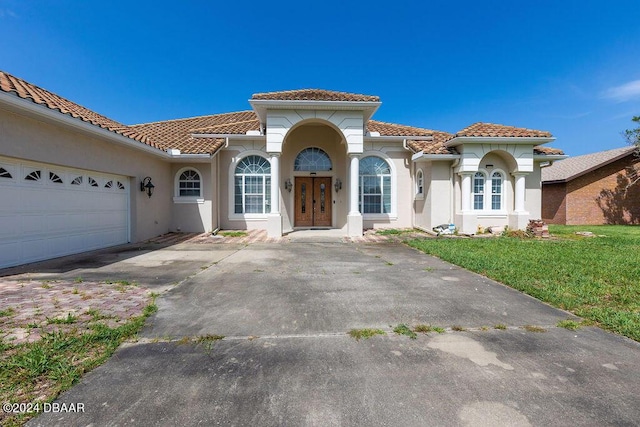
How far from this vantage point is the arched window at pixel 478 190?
12.2 metres

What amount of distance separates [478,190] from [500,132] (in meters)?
2.44

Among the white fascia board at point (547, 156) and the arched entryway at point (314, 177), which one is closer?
the white fascia board at point (547, 156)

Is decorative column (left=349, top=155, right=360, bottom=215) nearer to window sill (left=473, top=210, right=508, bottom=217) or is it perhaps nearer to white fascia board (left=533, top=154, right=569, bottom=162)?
window sill (left=473, top=210, right=508, bottom=217)

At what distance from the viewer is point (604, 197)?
1734cm

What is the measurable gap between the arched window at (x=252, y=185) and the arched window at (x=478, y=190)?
352 inches

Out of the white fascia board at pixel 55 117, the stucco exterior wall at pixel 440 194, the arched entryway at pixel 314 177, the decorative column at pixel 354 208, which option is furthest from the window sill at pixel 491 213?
the white fascia board at pixel 55 117

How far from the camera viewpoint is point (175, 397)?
2162 mm

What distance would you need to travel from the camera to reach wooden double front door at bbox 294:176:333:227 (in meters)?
13.8

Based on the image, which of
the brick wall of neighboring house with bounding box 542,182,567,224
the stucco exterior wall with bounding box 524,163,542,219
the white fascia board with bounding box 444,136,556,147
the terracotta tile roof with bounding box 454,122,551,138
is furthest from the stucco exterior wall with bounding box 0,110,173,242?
the brick wall of neighboring house with bounding box 542,182,567,224

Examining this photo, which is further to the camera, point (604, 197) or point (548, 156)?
point (604, 197)

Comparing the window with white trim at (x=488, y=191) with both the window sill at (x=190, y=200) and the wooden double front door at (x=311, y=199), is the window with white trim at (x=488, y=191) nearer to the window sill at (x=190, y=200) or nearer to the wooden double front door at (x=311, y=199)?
the wooden double front door at (x=311, y=199)

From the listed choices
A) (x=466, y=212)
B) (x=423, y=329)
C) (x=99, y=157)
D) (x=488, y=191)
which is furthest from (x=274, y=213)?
(x=488, y=191)

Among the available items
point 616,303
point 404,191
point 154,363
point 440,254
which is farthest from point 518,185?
point 154,363

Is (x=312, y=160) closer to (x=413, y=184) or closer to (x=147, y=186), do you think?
(x=413, y=184)
